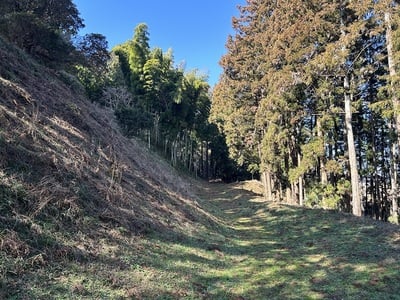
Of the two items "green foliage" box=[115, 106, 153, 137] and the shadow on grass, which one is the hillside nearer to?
the shadow on grass

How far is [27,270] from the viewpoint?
350 cm


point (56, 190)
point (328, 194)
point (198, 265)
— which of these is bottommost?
point (198, 265)

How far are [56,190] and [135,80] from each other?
1052 inches

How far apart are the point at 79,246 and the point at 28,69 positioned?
7423 mm

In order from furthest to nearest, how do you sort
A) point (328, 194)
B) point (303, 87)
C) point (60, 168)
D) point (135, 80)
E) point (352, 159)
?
point (135, 80)
point (328, 194)
point (303, 87)
point (352, 159)
point (60, 168)

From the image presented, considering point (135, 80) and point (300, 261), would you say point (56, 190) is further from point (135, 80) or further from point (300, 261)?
point (135, 80)

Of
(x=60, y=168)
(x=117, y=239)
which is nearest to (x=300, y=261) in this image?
(x=117, y=239)

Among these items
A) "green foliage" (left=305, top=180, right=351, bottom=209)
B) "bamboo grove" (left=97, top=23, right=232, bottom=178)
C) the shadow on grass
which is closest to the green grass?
the shadow on grass

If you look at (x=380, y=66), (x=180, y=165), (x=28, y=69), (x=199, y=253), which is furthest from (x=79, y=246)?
(x=180, y=165)

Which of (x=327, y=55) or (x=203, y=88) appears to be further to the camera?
(x=203, y=88)

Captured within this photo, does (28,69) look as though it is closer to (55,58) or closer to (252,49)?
(55,58)

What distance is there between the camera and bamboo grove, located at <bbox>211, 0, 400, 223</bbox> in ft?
36.6

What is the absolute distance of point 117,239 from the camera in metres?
5.24

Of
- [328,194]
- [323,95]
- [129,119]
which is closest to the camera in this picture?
[323,95]
